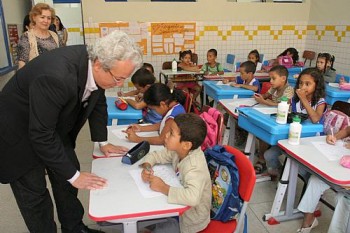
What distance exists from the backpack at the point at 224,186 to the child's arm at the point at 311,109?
3.28ft

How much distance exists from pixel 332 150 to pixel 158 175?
110 centimetres

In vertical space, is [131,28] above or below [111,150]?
above

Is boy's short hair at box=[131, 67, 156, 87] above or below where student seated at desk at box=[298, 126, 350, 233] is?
above

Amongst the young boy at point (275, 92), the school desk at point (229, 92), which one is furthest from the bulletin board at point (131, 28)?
the young boy at point (275, 92)

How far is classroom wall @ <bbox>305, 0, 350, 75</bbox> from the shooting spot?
17.1 feet

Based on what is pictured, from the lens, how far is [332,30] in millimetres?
5535

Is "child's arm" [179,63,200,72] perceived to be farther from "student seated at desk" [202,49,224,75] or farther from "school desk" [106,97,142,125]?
"school desk" [106,97,142,125]

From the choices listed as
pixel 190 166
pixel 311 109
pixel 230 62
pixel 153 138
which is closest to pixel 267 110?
pixel 311 109

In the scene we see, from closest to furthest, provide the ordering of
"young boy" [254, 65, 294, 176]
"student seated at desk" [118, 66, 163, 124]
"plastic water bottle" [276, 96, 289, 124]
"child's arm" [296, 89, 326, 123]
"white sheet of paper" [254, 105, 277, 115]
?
"plastic water bottle" [276, 96, 289, 124] → "child's arm" [296, 89, 326, 123] → "white sheet of paper" [254, 105, 277, 115] → "student seated at desk" [118, 66, 163, 124] → "young boy" [254, 65, 294, 176]

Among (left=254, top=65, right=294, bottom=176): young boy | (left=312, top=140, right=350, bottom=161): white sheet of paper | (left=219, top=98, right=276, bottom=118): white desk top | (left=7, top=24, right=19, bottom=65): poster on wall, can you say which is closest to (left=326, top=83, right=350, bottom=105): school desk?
(left=254, top=65, right=294, bottom=176): young boy

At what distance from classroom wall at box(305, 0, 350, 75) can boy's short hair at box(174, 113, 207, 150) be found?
4.78m

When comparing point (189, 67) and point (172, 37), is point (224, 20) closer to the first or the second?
point (172, 37)

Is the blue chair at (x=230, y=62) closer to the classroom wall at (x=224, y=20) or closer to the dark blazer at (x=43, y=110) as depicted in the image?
the classroom wall at (x=224, y=20)

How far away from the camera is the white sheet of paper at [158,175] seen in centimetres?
132
